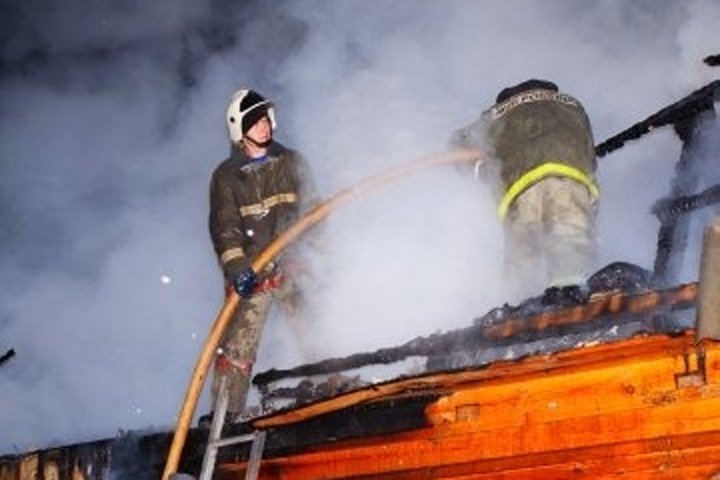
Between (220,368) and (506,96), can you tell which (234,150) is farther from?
(506,96)

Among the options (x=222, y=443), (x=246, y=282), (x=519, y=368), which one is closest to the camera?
(x=519, y=368)

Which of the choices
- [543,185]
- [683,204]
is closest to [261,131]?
[543,185]

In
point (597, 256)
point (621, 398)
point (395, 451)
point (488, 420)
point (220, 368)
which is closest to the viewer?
point (621, 398)

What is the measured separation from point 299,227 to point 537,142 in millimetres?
1687

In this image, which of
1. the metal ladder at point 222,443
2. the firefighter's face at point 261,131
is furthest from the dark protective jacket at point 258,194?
the metal ladder at point 222,443

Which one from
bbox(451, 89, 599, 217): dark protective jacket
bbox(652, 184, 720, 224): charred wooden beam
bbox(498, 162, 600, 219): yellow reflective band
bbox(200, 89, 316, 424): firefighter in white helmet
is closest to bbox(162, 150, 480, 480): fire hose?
bbox(451, 89, 599, 217): dark protective jacket

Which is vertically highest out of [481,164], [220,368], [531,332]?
[481,164]

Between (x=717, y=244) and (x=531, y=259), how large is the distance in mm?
2491

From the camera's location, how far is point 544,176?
484 centimetres

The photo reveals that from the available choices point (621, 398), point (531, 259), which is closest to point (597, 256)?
point (531, 259)

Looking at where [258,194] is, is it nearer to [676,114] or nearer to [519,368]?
[676,114]

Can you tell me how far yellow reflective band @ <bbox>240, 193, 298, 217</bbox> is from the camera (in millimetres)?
6980

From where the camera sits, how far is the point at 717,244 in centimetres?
256

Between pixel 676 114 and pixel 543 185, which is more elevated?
pixel 676 114
